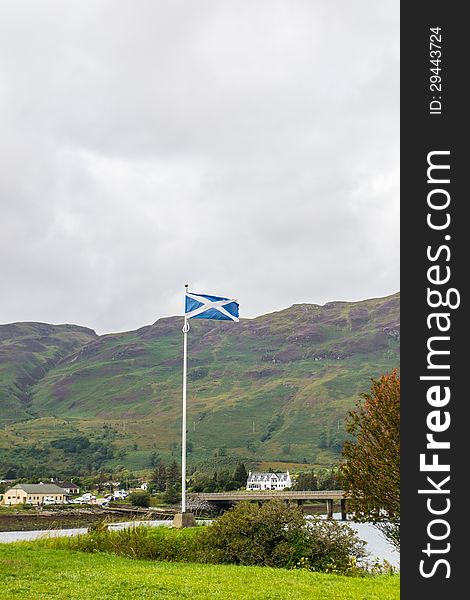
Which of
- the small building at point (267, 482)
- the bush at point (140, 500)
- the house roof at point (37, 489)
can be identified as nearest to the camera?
the bush at point (140, 500)

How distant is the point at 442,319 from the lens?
8.59 meters

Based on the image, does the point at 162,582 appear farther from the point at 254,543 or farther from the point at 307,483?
the point at 307,483

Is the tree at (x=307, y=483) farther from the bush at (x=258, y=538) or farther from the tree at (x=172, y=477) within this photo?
the bush at (x=258, y=538)

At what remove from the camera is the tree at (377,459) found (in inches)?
788

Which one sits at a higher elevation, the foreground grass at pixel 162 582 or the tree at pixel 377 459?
the tree at pixel 377 459

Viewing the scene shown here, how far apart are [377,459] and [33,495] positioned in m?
42.7

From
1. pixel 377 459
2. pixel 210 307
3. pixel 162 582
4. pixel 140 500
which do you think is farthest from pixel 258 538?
A: pixel 140 500

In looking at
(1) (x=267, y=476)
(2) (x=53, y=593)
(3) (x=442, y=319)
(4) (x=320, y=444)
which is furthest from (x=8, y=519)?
(4) (x=320, y=444)

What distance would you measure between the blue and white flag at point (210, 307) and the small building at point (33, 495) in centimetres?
3622

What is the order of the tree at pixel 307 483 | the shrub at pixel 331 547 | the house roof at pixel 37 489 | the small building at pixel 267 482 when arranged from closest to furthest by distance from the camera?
the shrub at pixel 331 547 < the house roof at pixel 37 489 < the tree at pixel 307 483 < the small building at pixel 267 482

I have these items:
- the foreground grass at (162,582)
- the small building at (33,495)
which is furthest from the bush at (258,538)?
the small building at (33,495)

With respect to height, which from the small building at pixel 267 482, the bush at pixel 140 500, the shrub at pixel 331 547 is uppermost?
the shrub at pixel 331 547

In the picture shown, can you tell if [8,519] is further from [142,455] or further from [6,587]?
[142,455]

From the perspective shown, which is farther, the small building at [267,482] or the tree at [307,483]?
the small building at [267,482]
